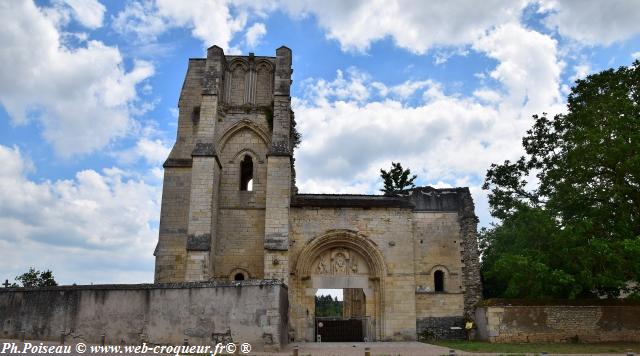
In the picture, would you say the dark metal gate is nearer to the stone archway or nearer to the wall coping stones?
the stone archway

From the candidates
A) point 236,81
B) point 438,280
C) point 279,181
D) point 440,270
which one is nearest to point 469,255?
point 440,270

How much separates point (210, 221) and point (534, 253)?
36.9 feet

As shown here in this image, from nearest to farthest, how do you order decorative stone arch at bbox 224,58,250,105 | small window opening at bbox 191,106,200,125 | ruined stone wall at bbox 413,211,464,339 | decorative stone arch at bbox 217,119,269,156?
ruined stone wall at bbox 413,211,464,339, decorative stone arch at bbox 217,119,269,156, small window opening at bbox 191,106,200,125, decorative stone arch at bbox 224,58,250,105

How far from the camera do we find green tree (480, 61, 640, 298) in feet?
47.9

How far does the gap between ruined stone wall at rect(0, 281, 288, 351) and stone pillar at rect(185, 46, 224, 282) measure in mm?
3978

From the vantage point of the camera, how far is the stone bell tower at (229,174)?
1806 centimetres

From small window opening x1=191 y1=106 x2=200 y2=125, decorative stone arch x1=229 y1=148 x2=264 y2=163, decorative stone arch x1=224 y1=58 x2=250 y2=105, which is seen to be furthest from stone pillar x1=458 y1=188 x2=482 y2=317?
small window opening x1=191 y1=106 x2=200 y2=125

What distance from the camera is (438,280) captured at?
2048 cm

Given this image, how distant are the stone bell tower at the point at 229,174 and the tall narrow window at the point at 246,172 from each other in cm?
4

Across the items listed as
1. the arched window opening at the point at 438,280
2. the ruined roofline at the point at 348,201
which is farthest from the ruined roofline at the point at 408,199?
the arched window opening at the point at 438,280

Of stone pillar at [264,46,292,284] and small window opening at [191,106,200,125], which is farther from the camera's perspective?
small window opening at [191,106,200,125]

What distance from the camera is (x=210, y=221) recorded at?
18.0 meters

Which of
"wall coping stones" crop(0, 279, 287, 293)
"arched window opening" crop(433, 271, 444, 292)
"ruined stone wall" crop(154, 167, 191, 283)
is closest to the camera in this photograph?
"wall coping stones" crop(0, 279, 287, 293)

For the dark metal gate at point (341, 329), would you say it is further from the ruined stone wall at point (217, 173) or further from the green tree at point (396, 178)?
the green tree at point (396, 178)
